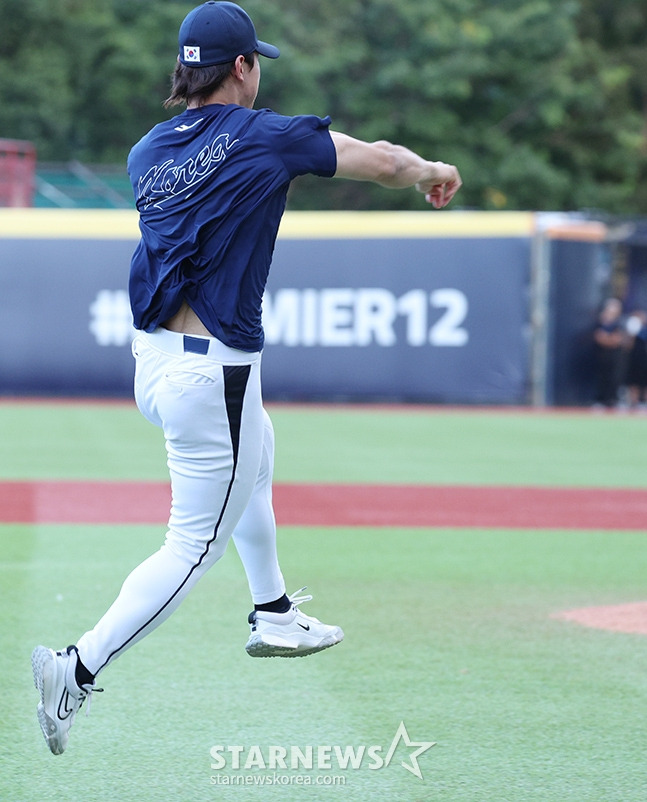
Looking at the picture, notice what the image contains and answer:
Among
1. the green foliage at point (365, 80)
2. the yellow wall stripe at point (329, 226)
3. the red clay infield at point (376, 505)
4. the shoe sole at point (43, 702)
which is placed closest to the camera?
the shoe sole at point (43, 702)

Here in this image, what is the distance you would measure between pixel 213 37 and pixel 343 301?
1625 centimetres

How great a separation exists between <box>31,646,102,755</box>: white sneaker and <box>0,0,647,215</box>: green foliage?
3093 cm

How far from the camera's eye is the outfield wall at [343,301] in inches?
776

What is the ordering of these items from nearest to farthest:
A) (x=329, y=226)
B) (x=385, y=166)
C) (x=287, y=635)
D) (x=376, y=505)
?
(x=385, y=166)
(x=287, y=635)
(x=376, y=505)
(x=329, y=226)

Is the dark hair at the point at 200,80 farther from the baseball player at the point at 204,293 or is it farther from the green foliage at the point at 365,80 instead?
the green foliage at the point at 365,80

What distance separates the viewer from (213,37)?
3580 millimetres

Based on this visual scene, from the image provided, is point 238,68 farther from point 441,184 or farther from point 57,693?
point 57,693

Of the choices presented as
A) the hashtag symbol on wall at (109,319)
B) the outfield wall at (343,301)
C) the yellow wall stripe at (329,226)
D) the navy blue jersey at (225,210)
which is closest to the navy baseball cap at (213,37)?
the navy blue jersey at (225,210)

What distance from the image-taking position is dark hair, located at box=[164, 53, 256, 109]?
3.64 metres

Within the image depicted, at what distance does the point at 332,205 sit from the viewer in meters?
36.1

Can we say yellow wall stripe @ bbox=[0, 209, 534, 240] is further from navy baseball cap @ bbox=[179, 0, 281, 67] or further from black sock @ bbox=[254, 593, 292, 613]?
navy baseball cap @ bbox=[179, 0, 281, 67]

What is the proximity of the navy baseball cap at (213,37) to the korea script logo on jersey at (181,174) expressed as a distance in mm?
245

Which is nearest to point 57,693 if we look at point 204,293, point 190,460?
point 190,460

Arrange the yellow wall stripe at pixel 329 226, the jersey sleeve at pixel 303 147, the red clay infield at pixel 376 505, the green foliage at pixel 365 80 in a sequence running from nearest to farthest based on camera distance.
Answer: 1. the jersey sleeve at pixel 303 147
2. the red clay infield at pixel 376 505
3. the yellow wall stripe at pixel 329 226
4. the green foliage at pixel 365 80
